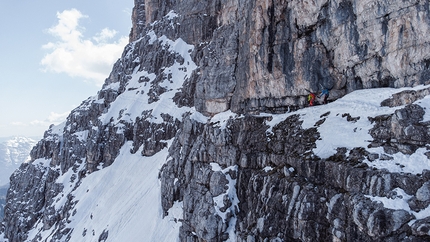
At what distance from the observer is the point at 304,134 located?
80.4 feet

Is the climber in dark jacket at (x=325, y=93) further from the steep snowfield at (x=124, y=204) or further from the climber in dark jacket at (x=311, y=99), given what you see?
the steep snowfield at (x=124, y=204)

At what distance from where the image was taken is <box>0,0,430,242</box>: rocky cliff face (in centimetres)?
1598

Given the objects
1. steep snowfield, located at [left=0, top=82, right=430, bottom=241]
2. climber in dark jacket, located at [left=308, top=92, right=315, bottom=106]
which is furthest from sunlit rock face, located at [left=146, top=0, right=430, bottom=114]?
steep snowfield, located at [left=0, top=82, right=430, bottom=241]

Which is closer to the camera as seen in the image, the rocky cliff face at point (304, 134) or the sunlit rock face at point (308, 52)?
the rocky cliff face at point (304, 134)

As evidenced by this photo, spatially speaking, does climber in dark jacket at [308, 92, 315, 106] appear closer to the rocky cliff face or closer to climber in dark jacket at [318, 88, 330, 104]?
climber in dark jacket at [318, 88, 330, 104]

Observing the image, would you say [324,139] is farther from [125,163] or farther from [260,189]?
[125,163]

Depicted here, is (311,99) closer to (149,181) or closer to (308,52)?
(308,52)

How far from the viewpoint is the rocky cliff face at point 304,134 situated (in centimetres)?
1598

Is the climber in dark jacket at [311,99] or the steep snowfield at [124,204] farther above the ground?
the climber in dark jacket at [311,99]

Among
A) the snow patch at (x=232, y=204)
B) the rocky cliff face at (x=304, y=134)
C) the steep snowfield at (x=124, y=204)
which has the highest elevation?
the rocky cliff face at (x=304, y=134)

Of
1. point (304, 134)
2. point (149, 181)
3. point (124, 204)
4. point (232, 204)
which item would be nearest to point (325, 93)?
point (304, 134)

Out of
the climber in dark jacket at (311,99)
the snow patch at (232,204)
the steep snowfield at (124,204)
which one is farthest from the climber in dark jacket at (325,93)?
the steep snowfield at (124,204)

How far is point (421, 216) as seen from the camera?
1323 centimetres

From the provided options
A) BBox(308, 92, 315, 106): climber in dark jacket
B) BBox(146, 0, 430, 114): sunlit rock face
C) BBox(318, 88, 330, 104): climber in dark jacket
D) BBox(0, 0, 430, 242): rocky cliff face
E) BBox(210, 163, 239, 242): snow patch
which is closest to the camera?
BBox(0, 0, 430, 242): rocky cliff face
